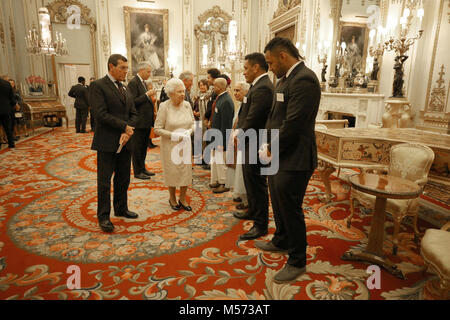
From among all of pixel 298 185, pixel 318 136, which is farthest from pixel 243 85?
pixel 298 185

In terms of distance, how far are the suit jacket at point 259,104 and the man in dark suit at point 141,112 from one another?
2432mm

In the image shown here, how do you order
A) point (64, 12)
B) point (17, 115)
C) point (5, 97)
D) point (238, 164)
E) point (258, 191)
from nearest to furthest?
1. point (258, 191)
2. point (238, 164)
3. point (5, 97)
4. point (17, 115)
5. point (64, 12)

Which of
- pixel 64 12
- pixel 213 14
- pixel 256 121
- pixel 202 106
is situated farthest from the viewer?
pixel 213 14

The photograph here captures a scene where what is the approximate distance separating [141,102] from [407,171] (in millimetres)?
3828

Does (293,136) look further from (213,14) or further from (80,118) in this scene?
(213,14)

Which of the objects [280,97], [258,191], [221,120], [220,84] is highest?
[220,84]

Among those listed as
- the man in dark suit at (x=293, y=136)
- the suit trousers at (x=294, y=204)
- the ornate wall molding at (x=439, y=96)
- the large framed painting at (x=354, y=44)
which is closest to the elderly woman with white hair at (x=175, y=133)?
the man in dark suit at (x=293, y=136)

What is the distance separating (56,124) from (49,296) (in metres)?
10.1

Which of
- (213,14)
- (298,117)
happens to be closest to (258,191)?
(298,117)

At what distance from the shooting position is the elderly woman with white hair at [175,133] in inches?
128

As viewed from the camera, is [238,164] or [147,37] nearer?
[238,164]

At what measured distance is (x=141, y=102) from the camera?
464 cm

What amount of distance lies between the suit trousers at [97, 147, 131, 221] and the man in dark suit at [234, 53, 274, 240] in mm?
1352
